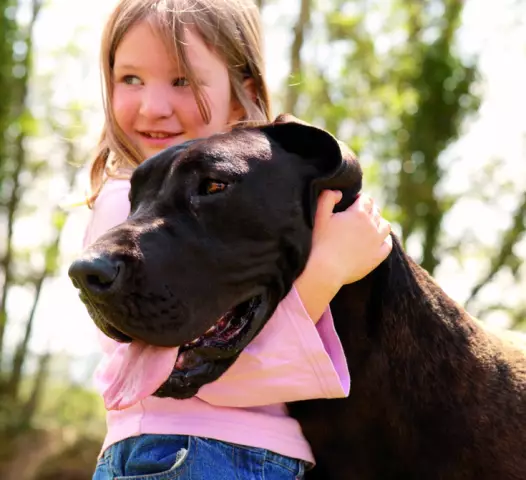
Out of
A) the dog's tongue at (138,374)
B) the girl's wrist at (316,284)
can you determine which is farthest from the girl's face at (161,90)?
the dog's tongue at (138,374)

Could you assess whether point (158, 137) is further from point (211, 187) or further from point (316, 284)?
point (316, 284)

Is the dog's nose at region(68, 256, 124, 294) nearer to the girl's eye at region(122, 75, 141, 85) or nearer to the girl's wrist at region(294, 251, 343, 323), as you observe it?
the girl's wrist at region(294, 251, 343, 323)

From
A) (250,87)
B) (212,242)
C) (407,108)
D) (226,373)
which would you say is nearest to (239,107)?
(250,87)

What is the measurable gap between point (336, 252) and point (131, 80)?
4.21ft

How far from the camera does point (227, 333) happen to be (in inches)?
111

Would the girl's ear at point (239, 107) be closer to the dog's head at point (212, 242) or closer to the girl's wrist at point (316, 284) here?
the dog's head at point (212, 242)

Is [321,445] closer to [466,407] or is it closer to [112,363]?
[466,407]

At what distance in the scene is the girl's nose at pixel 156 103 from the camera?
11.5 feet

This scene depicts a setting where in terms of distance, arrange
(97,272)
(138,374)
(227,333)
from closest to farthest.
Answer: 1. (97,272)
2. (138,374)
3. (227,333)

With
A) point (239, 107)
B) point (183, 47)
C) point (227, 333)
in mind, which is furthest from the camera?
point (239, 107)

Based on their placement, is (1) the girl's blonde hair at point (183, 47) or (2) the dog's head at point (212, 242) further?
(1) the girl's blonde hair at point (183, 47)

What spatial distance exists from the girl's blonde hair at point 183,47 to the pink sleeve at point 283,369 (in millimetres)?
934

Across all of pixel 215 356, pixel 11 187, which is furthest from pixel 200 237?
pixel 11 187

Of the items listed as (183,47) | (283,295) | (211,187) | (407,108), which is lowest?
(407,108)
